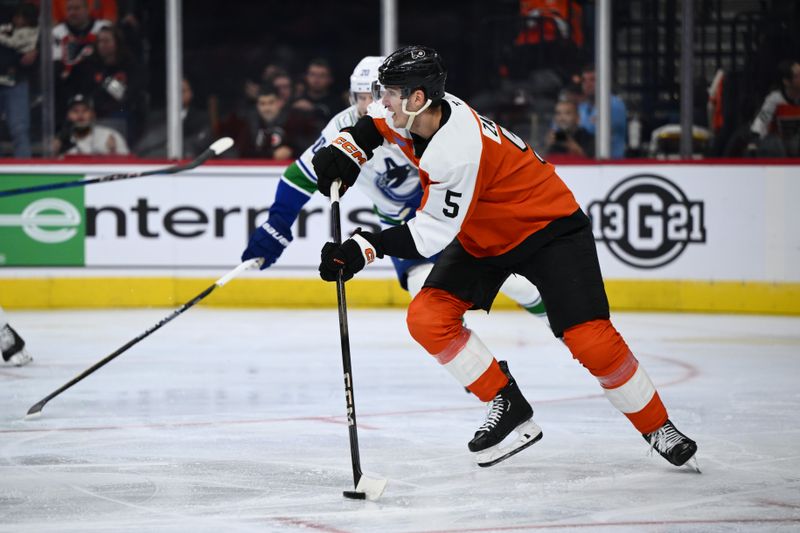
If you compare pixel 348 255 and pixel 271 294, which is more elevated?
pixel 348 255

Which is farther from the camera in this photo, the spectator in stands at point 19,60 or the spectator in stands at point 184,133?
the spectator in stands at point 184,133

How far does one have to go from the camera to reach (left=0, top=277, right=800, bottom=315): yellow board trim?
7988 millimetres

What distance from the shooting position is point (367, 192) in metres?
5.12

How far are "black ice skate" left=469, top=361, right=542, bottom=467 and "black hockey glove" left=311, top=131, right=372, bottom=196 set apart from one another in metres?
0.74

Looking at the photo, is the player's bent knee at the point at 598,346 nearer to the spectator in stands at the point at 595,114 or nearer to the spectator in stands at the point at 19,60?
the spectator in stands at the point at 595,114

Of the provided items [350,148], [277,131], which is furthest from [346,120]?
[277,131]

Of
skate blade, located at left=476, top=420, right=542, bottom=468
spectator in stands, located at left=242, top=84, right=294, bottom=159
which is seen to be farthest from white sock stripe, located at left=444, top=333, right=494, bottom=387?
spectator in stands, located at left=242, top=84, right=294, bottom=159

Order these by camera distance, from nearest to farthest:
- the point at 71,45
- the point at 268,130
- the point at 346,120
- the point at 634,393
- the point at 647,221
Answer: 1. the point at 634,393
2. the point at 346,120
3. the point at 647,221
4. the point at 71,45
5. the point at 268,130

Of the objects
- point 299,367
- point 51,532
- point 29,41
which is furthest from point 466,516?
point 29,41

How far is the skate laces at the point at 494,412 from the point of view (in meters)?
3.70

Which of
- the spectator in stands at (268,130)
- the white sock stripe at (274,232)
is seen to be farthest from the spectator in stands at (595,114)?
the white sock stripe at (274,232)

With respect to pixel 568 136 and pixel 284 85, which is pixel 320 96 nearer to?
pixel 284 85

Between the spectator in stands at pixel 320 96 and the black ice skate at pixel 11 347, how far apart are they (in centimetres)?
330

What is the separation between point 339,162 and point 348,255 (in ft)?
1.35
